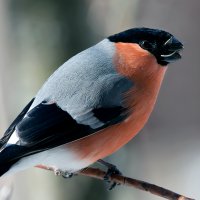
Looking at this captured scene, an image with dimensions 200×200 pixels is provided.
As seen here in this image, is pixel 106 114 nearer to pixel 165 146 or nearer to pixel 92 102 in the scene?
pixel 92 102

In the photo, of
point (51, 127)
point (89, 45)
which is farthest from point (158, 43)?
point (89, 45)

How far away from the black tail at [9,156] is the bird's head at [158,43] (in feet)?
2.37

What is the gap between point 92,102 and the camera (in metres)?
2.64

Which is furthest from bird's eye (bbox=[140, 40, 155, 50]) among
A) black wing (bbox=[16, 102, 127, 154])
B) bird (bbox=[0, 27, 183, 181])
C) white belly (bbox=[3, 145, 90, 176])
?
white belly (bbox=[3, 145, 90, 176])

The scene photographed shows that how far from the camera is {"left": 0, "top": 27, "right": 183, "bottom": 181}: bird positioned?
2523 millimetres

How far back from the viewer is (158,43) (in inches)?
107

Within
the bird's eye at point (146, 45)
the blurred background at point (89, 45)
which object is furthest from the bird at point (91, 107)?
the blurred background at point (89, 45)

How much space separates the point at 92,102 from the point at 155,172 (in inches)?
110

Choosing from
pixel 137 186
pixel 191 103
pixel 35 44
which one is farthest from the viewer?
pixel 191 103

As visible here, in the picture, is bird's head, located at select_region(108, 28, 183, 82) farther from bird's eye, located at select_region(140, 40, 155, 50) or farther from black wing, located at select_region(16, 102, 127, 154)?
black wing, located at select_region(16, 102, 127, 154)

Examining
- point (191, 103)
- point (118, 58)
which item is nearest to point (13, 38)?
point (118, 58)

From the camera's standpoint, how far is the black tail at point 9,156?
2414 mm

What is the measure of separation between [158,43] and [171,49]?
6 centimetres

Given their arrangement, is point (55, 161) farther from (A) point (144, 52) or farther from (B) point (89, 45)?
(B) point (89, 45)
